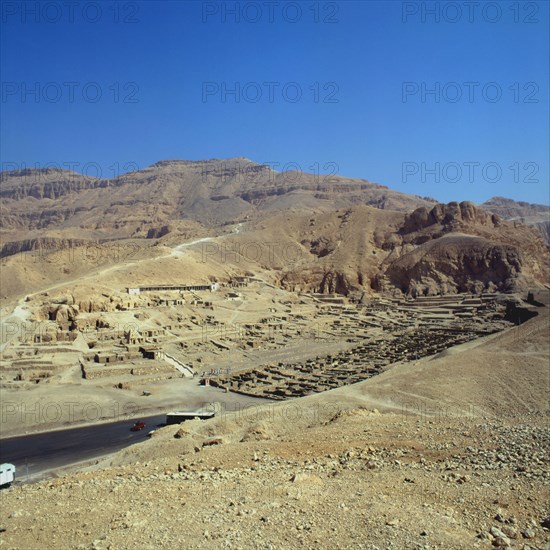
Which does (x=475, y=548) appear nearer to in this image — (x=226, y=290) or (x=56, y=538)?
(x=56, y=538)

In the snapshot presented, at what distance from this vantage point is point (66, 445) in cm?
3170

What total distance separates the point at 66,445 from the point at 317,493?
24.1 metres

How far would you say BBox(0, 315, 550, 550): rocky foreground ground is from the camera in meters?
10.1

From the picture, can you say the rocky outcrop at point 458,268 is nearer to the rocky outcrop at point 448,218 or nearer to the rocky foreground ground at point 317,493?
the rocky outcrop at point 448,218

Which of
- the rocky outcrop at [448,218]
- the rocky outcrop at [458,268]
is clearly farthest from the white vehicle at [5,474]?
the rocky outcrop at [448,218]

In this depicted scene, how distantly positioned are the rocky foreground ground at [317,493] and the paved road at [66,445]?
9.02 meters

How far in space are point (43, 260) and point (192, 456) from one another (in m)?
96.6

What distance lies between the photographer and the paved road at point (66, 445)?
94.3ft

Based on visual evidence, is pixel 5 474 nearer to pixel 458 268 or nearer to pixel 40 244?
pixel 458 268

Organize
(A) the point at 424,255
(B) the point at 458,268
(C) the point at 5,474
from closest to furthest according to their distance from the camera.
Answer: (C) the point at 5,474 < (B) the point at 458,268 < (A) the point at 424,255

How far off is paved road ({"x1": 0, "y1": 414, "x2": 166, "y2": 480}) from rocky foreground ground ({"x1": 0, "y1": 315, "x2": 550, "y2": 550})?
902 centimetres

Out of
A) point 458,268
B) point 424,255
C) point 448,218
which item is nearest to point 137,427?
point 458,268

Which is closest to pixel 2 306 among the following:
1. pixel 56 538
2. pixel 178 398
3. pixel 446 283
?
pixel 178 398

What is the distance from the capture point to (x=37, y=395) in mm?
39719
